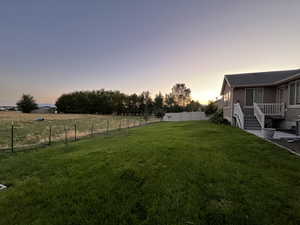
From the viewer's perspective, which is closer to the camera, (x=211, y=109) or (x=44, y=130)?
(x=44, y=130)

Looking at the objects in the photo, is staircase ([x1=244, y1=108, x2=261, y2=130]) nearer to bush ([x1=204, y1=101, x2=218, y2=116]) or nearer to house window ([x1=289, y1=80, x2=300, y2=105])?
house window ([x1=289, y1=80, x2=300, y2=105])

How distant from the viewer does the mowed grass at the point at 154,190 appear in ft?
6.27

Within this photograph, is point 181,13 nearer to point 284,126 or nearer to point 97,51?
point 97,51

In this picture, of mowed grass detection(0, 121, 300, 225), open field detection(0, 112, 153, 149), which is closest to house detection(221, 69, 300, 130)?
mowed grass detection(0, 121, 300, 225)

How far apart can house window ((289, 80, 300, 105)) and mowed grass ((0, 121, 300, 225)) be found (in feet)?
19.1

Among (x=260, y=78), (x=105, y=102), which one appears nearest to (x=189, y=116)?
(x=260, y=78)

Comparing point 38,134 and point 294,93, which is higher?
point 294,93

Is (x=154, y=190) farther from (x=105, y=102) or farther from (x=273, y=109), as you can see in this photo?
(x=105, y=102)

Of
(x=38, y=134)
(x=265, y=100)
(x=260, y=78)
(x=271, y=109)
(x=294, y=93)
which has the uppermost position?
(x=260, y=78)

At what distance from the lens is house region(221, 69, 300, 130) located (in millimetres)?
8185

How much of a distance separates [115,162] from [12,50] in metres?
17.7

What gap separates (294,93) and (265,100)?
270 centimetres

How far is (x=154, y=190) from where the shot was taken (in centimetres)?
253

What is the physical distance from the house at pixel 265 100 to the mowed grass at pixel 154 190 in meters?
5.84
